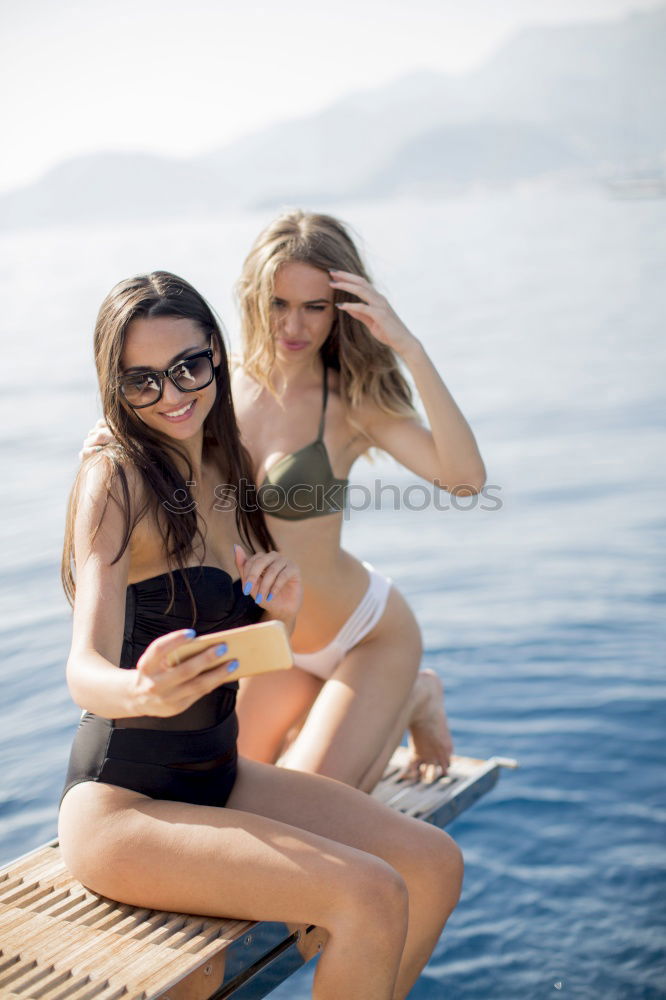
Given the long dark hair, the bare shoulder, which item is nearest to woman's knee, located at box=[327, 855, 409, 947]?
the long dark hair

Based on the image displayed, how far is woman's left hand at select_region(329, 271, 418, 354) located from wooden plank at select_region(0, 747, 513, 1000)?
1.90 metres

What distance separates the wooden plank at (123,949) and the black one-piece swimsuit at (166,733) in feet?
1.05

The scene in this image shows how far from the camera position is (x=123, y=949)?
233cm

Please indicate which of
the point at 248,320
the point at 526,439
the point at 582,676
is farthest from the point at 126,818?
the point at 526,439

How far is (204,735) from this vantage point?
8.54ft

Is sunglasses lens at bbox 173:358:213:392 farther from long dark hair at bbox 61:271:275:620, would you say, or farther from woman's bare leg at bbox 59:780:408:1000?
woman's bare leg at bbox 59:780:408:1000

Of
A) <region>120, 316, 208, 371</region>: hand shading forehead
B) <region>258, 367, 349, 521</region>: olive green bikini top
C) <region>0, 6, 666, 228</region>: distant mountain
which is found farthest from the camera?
<region>0, 6, 666, 228</region>: distant mountain

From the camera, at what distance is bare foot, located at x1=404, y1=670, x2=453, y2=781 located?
4047mm

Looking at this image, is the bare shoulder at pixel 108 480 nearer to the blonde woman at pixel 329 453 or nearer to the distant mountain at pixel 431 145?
the blonde woman at pixel 329 453

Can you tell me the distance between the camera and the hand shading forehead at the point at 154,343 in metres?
2.60

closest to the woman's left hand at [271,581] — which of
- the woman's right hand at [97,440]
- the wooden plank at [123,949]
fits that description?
the woman's right hand at [97,440]

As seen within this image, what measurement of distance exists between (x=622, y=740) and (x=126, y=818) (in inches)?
138

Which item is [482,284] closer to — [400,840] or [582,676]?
[582,676]

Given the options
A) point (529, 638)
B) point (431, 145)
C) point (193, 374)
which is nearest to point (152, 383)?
point (193, 374)
